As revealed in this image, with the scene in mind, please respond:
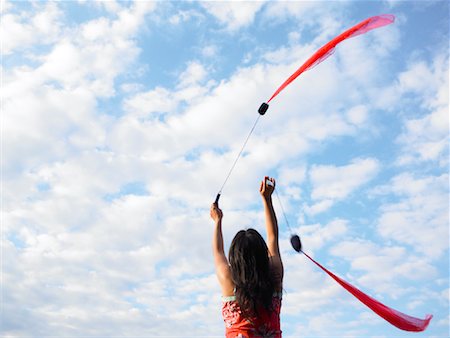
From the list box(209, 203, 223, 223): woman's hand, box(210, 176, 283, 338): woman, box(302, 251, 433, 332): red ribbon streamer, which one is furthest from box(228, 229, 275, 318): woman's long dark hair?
box(302, 251, 433, 332): red ribbon streamer

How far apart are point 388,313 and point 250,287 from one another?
8.65 ft

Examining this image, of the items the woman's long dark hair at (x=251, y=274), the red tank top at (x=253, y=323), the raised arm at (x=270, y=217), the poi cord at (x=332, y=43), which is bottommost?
the red tank top at (x=253, y=323)

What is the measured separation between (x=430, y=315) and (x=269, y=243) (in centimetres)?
256

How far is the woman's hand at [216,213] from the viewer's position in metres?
5.25

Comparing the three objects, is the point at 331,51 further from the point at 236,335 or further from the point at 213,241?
the point at 236,335

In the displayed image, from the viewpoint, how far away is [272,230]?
16.1 feet

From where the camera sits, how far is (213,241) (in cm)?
492

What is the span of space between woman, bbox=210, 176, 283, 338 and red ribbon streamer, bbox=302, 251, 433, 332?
140 centimetres

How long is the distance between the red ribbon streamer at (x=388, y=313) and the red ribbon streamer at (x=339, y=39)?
342 centimetres

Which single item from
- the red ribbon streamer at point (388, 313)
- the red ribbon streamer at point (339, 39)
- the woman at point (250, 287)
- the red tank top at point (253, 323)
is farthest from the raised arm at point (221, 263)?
the red ribbon streamer at point (339, 39)

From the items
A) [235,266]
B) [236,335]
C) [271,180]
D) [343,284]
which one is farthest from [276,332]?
[343,284]

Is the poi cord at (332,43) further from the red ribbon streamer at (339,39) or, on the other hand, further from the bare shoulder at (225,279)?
the bare shoulder at (225,279)

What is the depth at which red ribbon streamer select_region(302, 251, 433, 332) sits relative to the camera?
594 centimetres

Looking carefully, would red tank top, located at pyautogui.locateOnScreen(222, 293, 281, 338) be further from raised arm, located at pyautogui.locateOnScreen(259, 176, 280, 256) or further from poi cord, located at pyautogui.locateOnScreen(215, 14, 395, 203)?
poi cord, located at pyautogui.locateOnScreen(215, 14, 395, 203)
